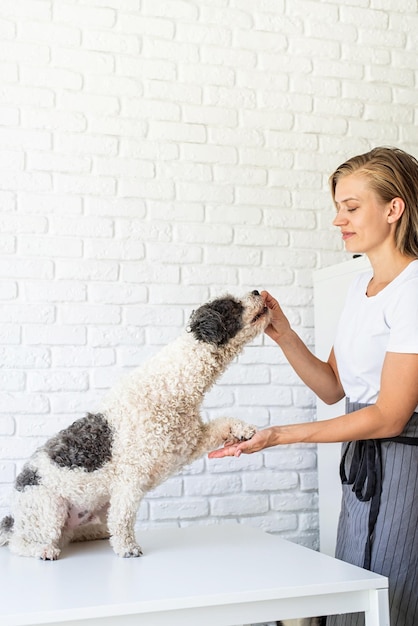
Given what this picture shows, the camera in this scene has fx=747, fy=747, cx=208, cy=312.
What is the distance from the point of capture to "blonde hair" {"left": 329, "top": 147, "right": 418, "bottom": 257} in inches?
62.1

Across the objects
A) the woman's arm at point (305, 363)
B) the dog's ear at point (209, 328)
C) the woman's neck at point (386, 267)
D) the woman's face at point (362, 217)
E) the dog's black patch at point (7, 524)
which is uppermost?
the woman's face at point (362, 217)

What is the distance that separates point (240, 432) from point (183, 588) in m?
0.36

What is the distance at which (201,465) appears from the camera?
2.27m

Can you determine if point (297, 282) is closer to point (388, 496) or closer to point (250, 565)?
point (388, 496)

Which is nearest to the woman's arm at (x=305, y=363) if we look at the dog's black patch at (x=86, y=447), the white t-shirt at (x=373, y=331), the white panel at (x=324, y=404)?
the white t-shirt at (x=373, y=331)

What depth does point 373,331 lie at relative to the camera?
5.08 ft

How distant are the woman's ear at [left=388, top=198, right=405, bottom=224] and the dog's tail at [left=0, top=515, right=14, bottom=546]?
100cm

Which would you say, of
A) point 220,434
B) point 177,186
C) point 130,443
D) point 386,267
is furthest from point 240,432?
point 177,186

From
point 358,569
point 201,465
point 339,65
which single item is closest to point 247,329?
point 358,569

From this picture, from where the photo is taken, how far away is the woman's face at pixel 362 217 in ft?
5.21

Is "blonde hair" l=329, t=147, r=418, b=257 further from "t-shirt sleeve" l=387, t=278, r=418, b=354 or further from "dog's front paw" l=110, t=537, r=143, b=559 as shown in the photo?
"dog's front paw" l=110, t=537, r=143, b=559

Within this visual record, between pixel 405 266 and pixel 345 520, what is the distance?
1.84 feet

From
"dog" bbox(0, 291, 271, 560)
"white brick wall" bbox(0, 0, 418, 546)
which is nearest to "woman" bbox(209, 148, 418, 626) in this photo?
"dog" bbox(0, 291, 271, 560)

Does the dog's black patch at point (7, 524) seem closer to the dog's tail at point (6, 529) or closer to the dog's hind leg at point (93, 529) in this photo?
the dog's tail at point (6, 529)
